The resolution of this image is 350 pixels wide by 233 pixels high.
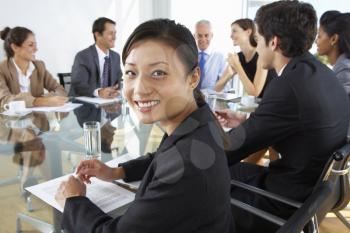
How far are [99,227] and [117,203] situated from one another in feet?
0.50

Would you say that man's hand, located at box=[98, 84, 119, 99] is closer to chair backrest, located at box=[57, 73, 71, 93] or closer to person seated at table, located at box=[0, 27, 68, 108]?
person seated at table, located at box=[0, 27, 68, 108]

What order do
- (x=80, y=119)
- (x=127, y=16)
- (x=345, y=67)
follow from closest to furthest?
(x=80, y=119) → (x=345, y=67) → (x=127, y=16)

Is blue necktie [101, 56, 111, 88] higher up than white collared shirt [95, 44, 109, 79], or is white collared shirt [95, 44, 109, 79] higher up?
white collared shirt [95, 44, 109, 79]

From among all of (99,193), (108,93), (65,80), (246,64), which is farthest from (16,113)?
(246,64)

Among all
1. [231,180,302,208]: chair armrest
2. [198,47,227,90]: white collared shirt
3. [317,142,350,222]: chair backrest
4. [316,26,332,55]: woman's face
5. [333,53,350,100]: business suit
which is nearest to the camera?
[317,142,350,222]: chair backrest

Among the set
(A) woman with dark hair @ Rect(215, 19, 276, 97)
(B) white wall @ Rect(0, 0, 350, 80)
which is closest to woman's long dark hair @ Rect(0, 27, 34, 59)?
(B) white wall @ Rect(0, 0, 350, 80)

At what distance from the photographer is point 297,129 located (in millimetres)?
1210

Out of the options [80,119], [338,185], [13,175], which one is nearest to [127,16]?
[80,119]

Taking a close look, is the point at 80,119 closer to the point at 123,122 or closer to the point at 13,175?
the point at 123,122

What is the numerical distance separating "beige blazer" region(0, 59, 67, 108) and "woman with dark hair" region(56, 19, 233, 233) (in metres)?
1.45

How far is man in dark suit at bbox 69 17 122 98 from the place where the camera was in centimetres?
282

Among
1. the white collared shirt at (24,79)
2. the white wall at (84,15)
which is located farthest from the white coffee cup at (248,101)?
the white wall at (84,15)

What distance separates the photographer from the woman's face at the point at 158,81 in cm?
81

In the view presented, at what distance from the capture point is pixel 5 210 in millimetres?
1070
